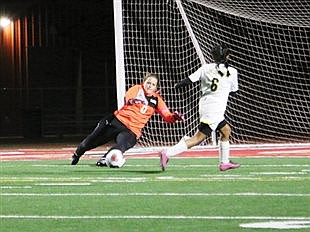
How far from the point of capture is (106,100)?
33969 mm

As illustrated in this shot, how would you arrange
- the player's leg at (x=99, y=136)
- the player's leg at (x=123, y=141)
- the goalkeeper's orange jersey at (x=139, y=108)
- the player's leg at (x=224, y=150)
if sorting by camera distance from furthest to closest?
the player's leg at (x=99, y=136), the goalkeeper's orange jersey at (x=139, y=108), the player's leg at (x=123, y=141), the player's leg at (x=224, y=150)

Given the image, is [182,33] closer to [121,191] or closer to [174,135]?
[174,135]

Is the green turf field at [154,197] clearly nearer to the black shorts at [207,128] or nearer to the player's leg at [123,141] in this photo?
the player's leg at [123,141]

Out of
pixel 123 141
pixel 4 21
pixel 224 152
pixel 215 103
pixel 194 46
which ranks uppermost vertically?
pixel 4 21

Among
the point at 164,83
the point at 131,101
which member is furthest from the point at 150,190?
the point at 164,83

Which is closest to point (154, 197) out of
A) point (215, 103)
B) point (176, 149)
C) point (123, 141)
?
point (176, 149)

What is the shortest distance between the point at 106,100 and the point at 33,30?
14.0 ft

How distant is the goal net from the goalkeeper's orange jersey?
14.1 feet

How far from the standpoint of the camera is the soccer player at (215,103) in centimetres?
1248

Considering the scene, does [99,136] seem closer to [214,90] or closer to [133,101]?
[133,101]

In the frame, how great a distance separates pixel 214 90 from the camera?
1260cm

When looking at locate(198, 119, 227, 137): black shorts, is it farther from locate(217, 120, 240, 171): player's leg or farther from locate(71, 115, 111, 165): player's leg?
locate(71, 115, 111, 165): player's leg

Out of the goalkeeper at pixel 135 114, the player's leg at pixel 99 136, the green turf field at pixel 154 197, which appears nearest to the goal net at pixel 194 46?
the player's leg at pixel 99 136

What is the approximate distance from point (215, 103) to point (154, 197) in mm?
3645
